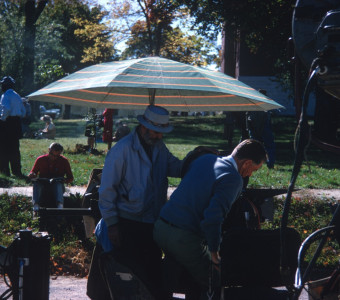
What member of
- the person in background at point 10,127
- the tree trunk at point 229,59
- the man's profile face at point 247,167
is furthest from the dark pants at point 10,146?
the tree trunk at point 229,59

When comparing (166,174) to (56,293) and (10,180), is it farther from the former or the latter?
(10,180)

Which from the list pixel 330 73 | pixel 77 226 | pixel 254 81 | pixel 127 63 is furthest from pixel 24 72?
pixel 330 73

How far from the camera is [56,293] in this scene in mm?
6000

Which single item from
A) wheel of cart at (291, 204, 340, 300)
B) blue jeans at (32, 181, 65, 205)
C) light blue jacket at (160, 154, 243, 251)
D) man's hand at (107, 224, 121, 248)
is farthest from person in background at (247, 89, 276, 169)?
wheel of cart at (291, 204, 340, 300)

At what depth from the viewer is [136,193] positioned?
4.40 m

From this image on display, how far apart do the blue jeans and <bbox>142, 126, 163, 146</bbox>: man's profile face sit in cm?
412

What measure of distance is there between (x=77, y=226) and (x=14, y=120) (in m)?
4.35

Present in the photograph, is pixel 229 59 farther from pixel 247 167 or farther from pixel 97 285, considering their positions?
pixel 247 167

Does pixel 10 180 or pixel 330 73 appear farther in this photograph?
pixel 10 180

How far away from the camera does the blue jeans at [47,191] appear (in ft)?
27.4

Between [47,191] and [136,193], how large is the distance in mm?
4351

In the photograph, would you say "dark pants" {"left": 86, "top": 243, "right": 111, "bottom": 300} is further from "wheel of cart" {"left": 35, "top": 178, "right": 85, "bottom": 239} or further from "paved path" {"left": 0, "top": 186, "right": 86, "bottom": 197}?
"paved path" {"left": 0, "top": 186, "right": 86, "bottom": 197}

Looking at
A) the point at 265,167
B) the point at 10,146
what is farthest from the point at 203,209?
the point at 265,167

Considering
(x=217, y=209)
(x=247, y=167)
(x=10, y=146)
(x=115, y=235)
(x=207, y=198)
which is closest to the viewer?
(x=217, y=209)
